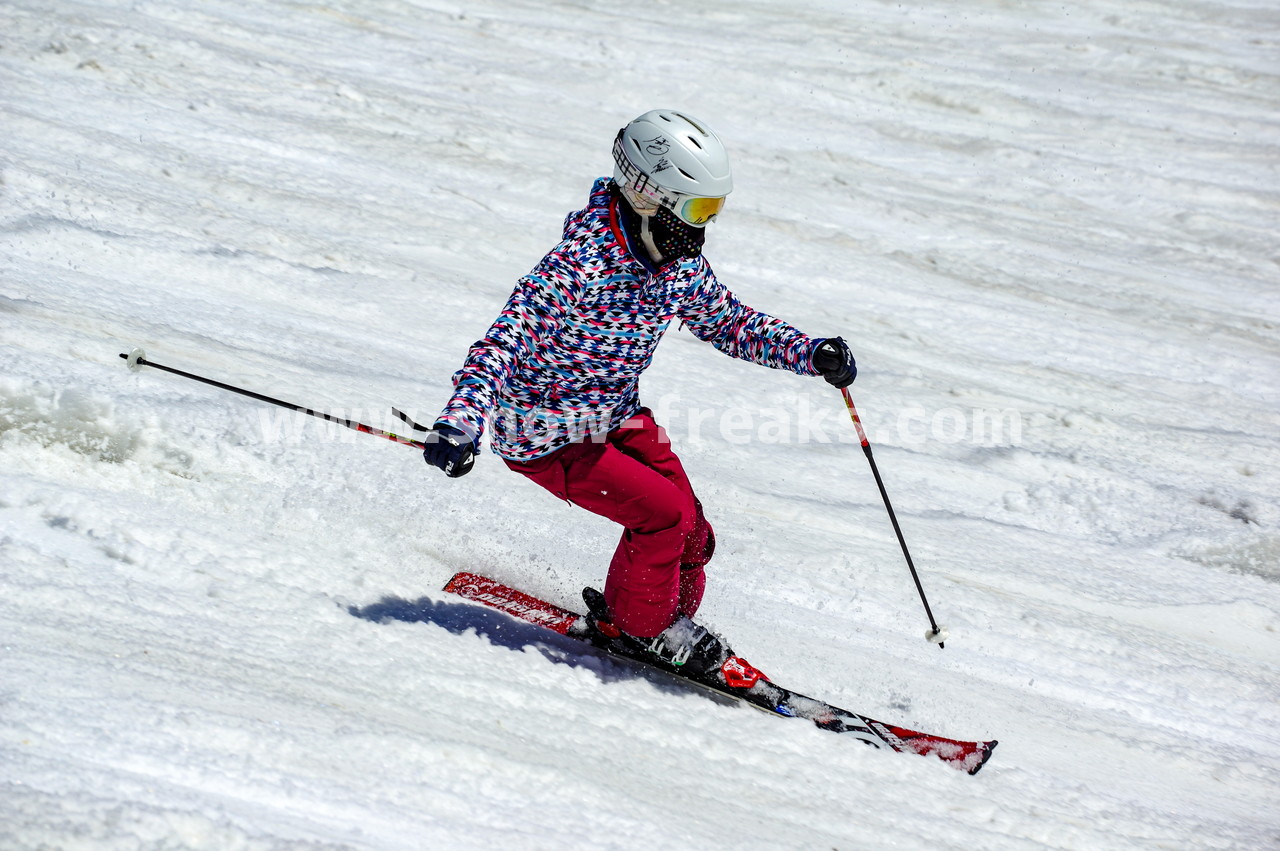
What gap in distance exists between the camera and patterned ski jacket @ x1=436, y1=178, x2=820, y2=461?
3029mm

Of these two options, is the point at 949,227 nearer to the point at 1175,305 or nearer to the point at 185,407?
the point at 1175,305

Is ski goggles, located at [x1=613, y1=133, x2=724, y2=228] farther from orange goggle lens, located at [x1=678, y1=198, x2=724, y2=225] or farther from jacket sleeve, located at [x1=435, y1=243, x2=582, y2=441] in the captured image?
jacket sleeve, located at [x1=435, y1=243, x2=582, y2=441]

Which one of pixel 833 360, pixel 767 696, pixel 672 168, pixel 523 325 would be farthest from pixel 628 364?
pixel 767 696

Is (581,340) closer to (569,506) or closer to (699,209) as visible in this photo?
(699,209)

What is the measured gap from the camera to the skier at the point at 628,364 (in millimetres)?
3074

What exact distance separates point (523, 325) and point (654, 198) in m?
0.61

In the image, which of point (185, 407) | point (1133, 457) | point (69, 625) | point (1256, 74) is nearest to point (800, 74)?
point (1256, 74)

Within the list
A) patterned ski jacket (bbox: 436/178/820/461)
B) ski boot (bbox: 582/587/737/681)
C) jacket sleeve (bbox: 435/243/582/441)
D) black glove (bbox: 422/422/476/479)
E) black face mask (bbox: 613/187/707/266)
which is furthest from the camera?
ski boot (bbox: 582/587/737/681)

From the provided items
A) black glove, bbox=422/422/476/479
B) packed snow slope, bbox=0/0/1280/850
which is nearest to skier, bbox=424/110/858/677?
black glove, bbox=422/422/476/479

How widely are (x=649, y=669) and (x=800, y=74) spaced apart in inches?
376

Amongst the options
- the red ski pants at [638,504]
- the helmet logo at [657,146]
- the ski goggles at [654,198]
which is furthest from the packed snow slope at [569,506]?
the helmet logo at [657,146]

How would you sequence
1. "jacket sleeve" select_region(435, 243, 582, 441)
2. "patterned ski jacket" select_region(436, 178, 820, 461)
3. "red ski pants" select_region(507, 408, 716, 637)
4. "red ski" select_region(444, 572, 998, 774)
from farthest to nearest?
"red ski" select_region(444, 572, 998, 774)
"red ski pants" select_region(507, 408, 716, 637)
"patterned ski jacket" select_region(436, 178, 820, 461)
"jacket sleeve" select_region(435, 243, 582, 441)

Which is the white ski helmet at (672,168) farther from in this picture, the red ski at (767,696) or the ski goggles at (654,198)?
the red ski at (767,696)

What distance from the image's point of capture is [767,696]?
12.3ft
